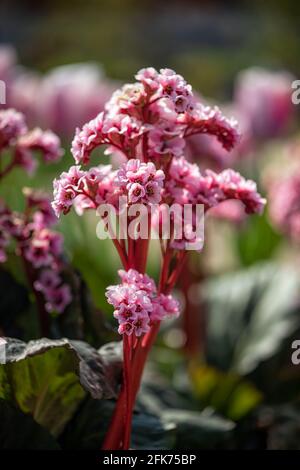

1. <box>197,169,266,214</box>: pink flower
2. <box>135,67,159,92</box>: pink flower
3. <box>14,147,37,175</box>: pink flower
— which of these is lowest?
<box>197,169,266,214</box>: pink flower

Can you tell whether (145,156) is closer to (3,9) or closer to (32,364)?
(32,364)

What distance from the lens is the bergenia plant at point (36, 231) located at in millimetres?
729

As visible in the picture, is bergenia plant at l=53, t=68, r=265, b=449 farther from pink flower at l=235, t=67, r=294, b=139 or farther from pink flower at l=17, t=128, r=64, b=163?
pink flower at l=235, t=67, r=294, b=139

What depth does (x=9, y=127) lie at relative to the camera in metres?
0.73

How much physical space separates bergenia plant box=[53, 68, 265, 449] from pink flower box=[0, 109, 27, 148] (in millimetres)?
112

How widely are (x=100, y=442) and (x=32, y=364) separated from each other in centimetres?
11

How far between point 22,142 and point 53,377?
0.21m

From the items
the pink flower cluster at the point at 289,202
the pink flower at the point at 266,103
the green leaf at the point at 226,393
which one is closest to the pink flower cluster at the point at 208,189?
the green leaf at the point at 226,393

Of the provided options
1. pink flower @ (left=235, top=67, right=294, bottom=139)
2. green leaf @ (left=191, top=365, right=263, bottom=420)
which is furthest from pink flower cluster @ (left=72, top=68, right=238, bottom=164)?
pink flower @ (left=235, top=67, right=294, bottom=139)

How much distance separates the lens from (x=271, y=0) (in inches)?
224

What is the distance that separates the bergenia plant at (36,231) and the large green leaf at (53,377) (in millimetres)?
76

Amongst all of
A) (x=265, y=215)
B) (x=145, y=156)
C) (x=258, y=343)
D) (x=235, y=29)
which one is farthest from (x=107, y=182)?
(x=235, y=29)

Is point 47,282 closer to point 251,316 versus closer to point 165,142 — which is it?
point 165,142

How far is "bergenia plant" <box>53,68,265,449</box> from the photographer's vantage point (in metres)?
0.58
